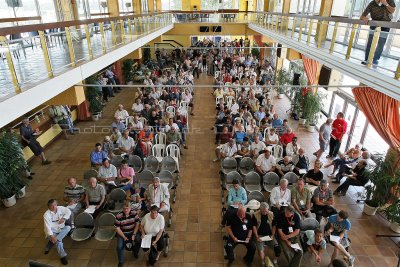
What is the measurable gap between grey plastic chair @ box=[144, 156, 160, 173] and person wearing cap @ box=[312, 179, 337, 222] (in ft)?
13.0

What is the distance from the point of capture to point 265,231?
5535 millimetres

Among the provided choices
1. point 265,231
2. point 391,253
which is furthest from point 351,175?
point 265,231

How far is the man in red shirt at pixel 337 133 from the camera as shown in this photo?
880 cm

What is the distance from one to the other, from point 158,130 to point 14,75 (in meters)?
5.43

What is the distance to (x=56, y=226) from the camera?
5566 millimetres

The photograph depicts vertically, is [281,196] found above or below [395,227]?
above

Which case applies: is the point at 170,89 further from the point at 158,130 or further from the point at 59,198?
the point at 59,198

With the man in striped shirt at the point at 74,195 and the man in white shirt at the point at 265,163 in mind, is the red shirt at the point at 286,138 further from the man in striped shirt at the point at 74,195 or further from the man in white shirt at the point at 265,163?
the man in striped shirt at the point at 74,195

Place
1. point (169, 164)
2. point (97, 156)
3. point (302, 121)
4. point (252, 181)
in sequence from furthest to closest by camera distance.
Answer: point (302, 121) < point (169, 164) < point (97, 156) < point (252, 181)

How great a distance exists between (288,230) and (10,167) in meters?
6.35

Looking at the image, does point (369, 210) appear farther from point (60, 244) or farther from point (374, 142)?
point (60, 244)

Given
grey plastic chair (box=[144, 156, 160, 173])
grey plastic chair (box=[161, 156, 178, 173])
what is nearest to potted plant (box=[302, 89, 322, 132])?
grey plastic chair (box=[161, 156, 178, 173])

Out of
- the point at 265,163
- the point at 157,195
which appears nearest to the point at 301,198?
the point at 265,163

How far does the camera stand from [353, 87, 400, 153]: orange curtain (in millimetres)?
6496
